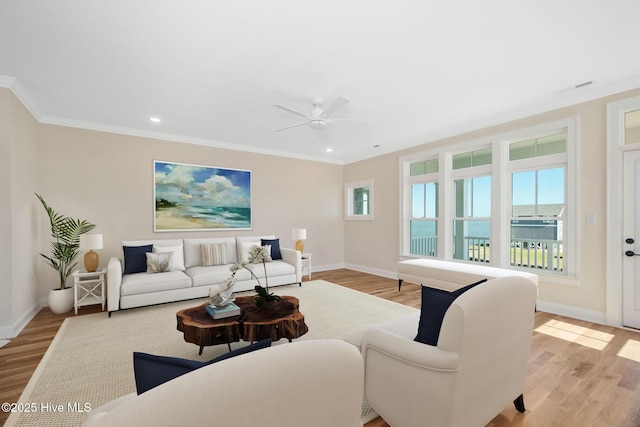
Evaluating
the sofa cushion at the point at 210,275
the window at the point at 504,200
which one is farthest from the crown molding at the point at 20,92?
the window at the point at 504,200

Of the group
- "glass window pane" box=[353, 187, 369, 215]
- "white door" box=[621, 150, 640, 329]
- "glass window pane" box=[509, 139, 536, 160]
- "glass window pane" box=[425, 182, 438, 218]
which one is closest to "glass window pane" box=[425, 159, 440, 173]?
"glass window pane" box=[425, 182, 438, 218]

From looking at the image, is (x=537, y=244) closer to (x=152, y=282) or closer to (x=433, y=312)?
(x=433, y=312)

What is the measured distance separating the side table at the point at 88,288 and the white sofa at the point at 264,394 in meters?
3.92

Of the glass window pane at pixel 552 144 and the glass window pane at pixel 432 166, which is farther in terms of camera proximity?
the glass window pane at pixel 432 166

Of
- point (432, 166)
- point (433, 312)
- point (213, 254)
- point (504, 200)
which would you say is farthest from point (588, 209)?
point (213, 254)

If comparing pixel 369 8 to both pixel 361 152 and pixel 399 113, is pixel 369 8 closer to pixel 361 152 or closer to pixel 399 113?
pixel 399 113

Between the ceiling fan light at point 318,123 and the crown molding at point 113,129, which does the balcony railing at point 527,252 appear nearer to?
the ceiling fan light at point 318,123

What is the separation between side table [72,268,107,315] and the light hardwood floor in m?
0.29

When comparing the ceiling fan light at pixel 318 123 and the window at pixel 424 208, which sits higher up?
the ceiling fan light at pixel 318 123

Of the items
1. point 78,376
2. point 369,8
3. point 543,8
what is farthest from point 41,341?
point 543,8

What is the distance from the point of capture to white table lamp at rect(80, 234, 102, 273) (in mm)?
3648

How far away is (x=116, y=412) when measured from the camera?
0.53 metres

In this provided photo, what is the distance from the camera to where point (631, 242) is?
3.10 meters

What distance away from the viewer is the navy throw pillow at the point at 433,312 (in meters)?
1.50
